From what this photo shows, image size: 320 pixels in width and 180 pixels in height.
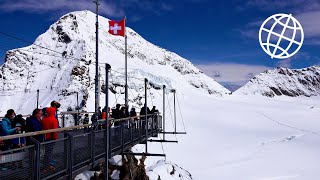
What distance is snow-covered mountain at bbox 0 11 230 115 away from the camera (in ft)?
222

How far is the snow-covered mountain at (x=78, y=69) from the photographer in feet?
222

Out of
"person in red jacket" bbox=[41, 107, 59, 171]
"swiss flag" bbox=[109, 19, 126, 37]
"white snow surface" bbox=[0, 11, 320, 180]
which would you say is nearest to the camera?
"person in red jacket" bbox=[41, 107, 59, 171]

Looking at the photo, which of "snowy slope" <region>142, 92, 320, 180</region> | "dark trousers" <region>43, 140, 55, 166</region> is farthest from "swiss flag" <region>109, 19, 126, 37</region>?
"snowy slope" <region>142, 92, 320, 180</region>

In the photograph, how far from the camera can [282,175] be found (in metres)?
44.1

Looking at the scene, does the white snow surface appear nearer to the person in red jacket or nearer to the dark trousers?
the person in red jacket

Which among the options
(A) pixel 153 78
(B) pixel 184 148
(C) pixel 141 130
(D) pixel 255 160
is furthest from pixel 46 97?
(C) pixel 141 130

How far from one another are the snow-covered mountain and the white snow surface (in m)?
0.20

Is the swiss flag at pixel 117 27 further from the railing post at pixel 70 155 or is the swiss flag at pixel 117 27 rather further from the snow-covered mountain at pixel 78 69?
the snow-covered mountain at pixel 78 69

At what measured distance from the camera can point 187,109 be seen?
244 feet

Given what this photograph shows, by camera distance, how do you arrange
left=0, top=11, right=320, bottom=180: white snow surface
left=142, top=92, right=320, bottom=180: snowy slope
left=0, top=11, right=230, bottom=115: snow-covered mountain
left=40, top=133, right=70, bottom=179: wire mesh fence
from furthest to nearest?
1. left=0, top=11, right=230, bottom=115: snow-covered mountain
2. left=0, top=11, right=320, bottom=180: white snow surface
3. left=142, top=92, right=320, bottom=180: snowy slope
4. left=40, top=133, right=70, bottom=179: wire mesh fence

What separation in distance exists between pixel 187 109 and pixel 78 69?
22.5m

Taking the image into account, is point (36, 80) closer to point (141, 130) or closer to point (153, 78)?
point (153, 78)

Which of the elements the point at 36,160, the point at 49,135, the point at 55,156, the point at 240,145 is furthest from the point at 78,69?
the point at 36,160

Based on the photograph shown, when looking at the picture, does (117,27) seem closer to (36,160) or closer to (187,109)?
(36,160)
